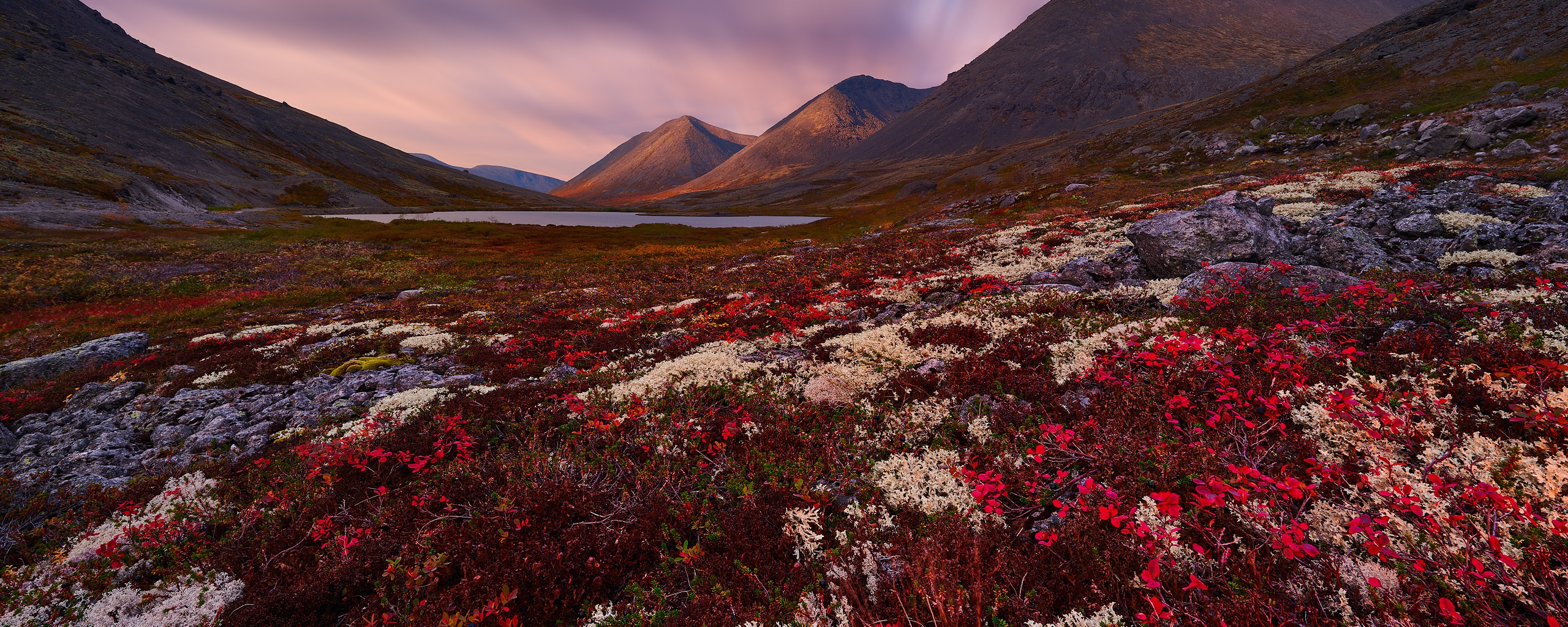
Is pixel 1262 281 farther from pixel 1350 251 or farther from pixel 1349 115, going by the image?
pixel 1349 115

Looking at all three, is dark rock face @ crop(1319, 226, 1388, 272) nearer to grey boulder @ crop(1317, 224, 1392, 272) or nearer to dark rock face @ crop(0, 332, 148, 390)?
grey boulder @ crop(1317, 224, 1392, 272)

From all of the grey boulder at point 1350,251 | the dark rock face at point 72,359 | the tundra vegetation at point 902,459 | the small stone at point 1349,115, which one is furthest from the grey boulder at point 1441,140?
the dark rock face at point 72,359

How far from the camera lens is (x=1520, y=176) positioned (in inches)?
757

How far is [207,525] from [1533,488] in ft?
49.1

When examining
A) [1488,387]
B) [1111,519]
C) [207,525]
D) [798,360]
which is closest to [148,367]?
[207,525]

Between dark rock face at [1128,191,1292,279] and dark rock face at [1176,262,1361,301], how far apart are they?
1.87 m

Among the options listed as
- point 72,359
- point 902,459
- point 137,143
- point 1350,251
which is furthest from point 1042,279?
point 137,143

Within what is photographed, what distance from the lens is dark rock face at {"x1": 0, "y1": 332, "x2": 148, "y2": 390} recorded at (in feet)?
43.6

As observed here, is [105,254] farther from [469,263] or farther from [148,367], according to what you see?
[148,367]

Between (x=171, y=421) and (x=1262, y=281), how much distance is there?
23847 mm

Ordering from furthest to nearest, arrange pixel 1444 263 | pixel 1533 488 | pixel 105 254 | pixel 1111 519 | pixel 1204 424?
pixel 105 254
pixel 1444 263
pixel 1204 424
pixel 1111 519
pixel 1533 488

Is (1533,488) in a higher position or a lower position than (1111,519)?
higher

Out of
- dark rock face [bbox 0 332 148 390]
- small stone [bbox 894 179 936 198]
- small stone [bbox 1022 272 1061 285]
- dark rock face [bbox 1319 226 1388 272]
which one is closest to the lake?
small stone [bbox 894 179 936 198]

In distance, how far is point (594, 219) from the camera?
447 feet
